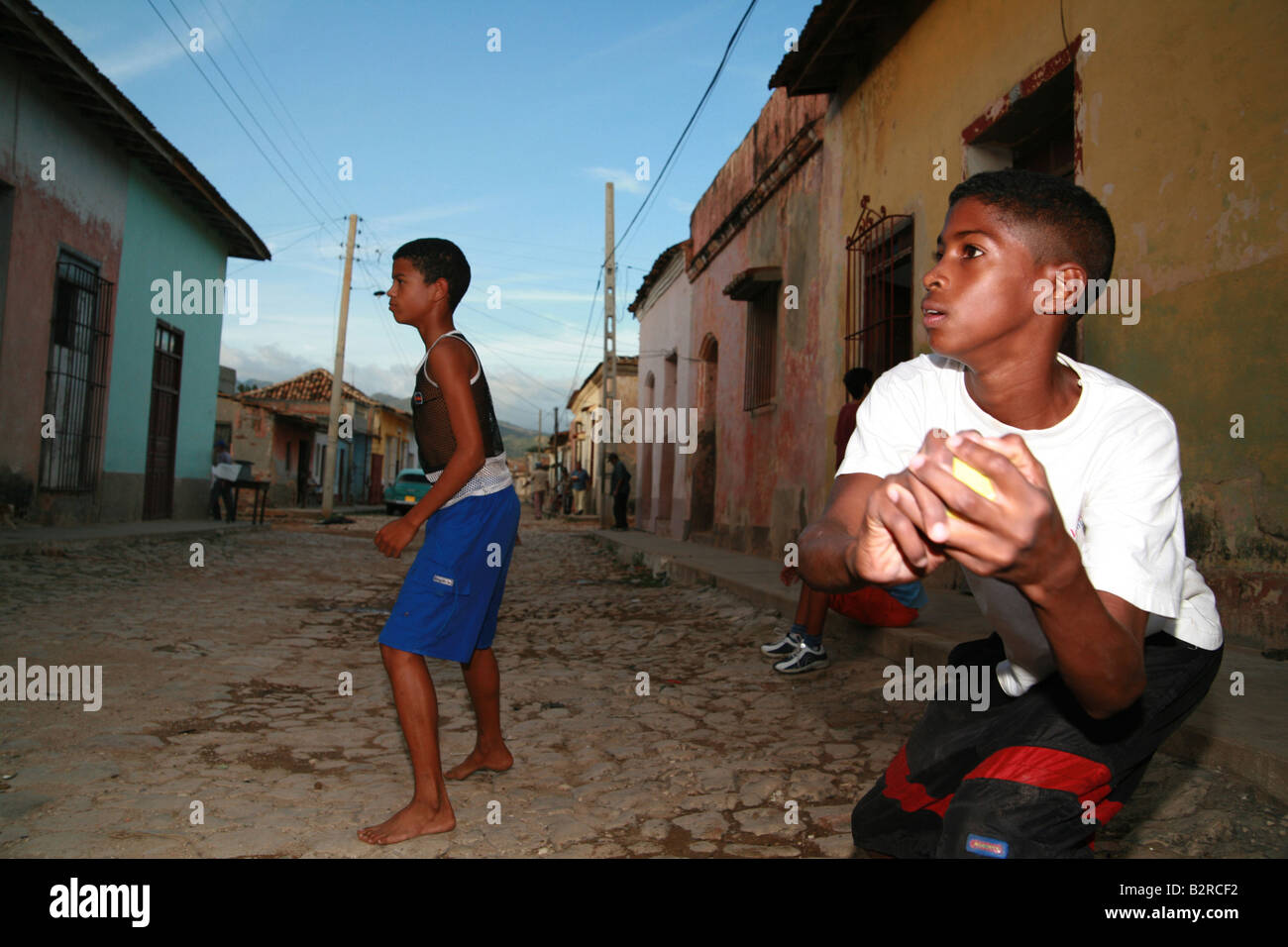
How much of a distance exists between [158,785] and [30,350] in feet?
28.9

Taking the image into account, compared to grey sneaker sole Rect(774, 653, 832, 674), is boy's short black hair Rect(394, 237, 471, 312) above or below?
above

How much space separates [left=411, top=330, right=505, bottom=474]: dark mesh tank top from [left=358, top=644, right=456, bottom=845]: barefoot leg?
1.93ft

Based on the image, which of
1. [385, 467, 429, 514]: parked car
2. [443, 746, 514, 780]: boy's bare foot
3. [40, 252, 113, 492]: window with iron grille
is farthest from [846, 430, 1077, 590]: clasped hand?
[385, 467, 429, 514]: parked car

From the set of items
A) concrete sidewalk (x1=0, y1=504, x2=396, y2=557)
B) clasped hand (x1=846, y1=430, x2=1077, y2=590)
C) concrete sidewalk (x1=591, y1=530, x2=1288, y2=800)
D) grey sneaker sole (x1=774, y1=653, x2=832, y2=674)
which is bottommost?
grey sneaker sole (x1=774, y1=653, x2=832, y2=674)

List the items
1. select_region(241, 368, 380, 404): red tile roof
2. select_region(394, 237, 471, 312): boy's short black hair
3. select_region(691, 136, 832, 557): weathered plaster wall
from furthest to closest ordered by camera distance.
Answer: select_region(241, 368, 380, 404): red tile roof
select_region(691, 136, 832, 557): weathered plaster wall
select_region(394, 237, 471, 312): boy's short black hair

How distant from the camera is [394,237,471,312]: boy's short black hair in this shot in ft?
9.05

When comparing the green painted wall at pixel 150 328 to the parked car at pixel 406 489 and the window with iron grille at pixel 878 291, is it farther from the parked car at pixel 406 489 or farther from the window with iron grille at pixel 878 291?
the parked car at pixel 406 489

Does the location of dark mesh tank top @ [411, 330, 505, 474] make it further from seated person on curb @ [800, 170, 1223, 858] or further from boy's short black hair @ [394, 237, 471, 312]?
seated person on curb @ [800, 170, 1223, 858]

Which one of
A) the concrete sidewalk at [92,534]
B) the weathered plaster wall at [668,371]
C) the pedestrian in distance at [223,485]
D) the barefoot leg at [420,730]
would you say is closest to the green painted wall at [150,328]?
the pedestrian in distance at [223,485]

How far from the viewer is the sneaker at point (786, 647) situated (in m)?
4.62

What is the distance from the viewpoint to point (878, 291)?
308 inches

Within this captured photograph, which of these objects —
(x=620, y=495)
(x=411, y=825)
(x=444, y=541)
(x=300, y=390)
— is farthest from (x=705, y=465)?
(x=300, y=390)
